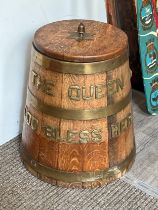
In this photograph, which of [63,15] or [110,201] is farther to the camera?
[63,15]

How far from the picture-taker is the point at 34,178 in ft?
5.33

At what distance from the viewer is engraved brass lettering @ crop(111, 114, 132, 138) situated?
4.96ft

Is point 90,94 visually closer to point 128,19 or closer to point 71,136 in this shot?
point 71,136

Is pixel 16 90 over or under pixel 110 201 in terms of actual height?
over

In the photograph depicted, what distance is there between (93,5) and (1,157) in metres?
0.85

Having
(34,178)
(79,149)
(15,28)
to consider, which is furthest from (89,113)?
(15,28)

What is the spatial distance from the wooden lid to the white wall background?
0.16 metres

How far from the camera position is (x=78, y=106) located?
1.43 m

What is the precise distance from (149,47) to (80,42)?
1.95 feet

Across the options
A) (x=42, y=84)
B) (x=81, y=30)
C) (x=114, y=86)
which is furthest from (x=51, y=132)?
(x=81, y=30)

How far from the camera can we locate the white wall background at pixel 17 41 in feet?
5.36

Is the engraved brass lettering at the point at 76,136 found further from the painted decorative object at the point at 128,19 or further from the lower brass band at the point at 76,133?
the painted decorative object at the point at 128,19

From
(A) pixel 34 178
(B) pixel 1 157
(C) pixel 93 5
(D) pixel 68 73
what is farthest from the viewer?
(C) pixel 93 5

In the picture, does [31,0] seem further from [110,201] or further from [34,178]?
[110,201]
